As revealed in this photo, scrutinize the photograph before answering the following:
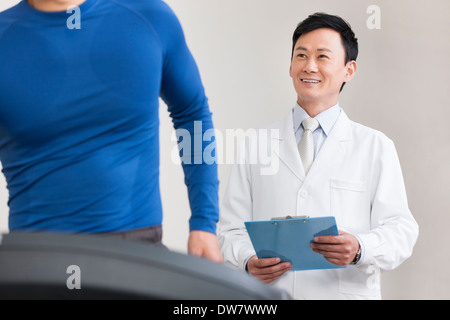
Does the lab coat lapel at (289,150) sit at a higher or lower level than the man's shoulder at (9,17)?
lower

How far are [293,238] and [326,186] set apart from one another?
0.29 m

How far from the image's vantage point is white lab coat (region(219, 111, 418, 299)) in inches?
68.7

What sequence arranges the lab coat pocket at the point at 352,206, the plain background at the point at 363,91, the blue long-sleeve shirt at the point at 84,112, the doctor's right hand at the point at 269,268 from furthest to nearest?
the plain background at the point at 363,91 < the lab coat pocket at the point at 352,206 < the doctor's right hand at the point at 269,268 < the blue long-sleeve shirt at the point at 84,112

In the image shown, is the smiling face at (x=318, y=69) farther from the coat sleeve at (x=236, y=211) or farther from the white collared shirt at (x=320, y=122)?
the coat sleeve at (x=236, y=211)

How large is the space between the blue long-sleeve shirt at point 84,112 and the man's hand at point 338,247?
0.71 metres

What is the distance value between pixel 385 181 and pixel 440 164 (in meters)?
1.04

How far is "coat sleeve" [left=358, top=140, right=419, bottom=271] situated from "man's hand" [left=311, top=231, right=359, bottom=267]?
6 cm

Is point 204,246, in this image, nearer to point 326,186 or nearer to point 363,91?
point 326,186

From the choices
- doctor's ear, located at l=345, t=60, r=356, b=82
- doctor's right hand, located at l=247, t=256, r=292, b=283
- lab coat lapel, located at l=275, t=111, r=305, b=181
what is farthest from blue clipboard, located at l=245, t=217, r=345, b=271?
doctor's ear, located at l=345, t=60, r=356, b=82

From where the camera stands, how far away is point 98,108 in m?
0.91

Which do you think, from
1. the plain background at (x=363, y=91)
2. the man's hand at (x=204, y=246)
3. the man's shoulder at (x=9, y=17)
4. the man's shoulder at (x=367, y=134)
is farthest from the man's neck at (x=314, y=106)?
the man's shoulder at (x=9, y=17)

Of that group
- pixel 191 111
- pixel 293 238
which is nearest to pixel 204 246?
pixel 191 111

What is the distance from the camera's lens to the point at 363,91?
2.73 metres

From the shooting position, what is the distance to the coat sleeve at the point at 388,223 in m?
1.69
